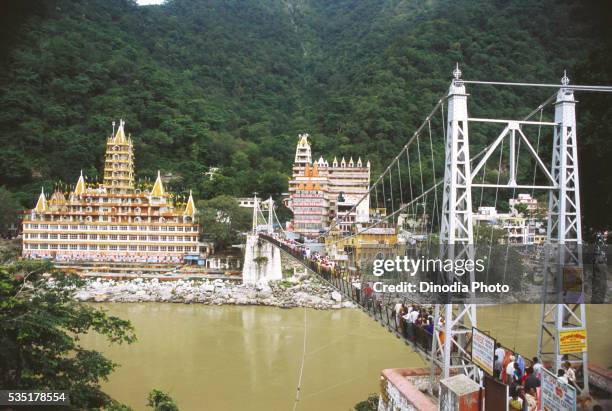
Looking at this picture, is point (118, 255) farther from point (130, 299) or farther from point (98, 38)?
point (98, 38)

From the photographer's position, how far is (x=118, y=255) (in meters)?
20.5

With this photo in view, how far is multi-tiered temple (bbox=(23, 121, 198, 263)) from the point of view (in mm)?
20359

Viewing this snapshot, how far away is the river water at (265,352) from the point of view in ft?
27.5

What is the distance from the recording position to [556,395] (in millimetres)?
3238

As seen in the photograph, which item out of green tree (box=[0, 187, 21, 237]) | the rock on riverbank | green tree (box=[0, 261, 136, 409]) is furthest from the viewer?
green tree (box=[0, 187, 21, 237])

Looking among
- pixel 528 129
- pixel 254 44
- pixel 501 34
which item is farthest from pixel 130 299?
pixel 254 44

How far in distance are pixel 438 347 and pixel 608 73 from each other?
643 cm

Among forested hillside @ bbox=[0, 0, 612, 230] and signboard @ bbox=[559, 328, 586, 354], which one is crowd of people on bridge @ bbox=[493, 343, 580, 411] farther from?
forested hillside @ bbox=[0, 0, 612, 230]

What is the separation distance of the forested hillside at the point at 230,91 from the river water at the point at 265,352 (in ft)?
40.5

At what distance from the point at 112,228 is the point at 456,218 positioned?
60.9 ft

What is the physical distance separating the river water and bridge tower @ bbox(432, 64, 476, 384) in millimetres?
3444

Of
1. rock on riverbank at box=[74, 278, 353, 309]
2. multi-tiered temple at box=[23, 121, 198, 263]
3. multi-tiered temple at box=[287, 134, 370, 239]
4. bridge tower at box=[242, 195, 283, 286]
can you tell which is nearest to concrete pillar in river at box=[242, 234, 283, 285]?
bridge tower at box=[242, 195, 283, 286]

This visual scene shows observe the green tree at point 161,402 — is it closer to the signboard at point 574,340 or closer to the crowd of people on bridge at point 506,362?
the crowd of people on bridge at point 506,362

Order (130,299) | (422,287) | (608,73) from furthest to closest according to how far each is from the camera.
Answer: (130,299), (608,73), (422,287)
